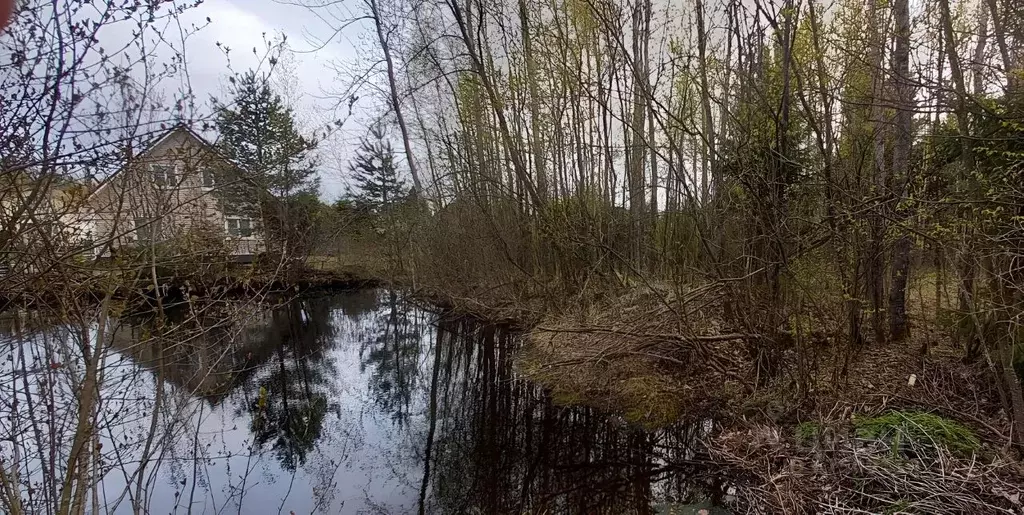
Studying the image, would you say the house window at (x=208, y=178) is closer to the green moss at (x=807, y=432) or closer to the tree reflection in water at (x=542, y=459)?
the tree reflection in water at (x=542, y=459)

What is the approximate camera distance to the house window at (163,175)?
9.86 feet

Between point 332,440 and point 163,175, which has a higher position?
point 163,175

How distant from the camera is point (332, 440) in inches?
264

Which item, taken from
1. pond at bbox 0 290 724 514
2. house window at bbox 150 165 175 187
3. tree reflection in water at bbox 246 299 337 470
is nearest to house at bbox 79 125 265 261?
house window at bbox 150 165 175 187

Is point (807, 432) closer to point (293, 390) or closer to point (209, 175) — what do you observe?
point (209, 175)

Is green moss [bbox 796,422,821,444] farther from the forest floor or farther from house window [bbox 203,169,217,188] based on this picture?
house window [bbox 203,169,217,188]

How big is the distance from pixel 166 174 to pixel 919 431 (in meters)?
6.07

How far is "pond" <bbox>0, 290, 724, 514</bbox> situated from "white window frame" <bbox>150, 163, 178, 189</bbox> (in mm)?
916

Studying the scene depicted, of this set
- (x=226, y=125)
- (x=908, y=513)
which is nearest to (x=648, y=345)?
(x=908, y=513)

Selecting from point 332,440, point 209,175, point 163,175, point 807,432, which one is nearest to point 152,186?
point 163,175

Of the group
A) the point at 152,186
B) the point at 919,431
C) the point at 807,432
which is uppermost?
the point at 152,186

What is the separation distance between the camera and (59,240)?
250 cm

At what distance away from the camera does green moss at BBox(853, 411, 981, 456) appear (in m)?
4.07

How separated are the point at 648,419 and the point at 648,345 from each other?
1.07m
